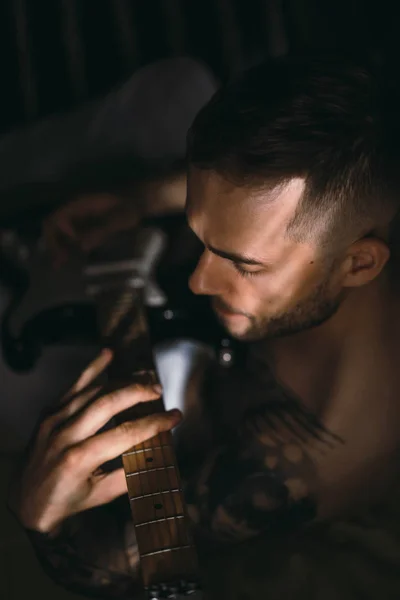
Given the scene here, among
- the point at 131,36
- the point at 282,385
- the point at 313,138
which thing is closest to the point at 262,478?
the point at 282,385

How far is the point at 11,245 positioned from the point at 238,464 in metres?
0.44

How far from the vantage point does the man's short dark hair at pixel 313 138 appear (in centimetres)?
64

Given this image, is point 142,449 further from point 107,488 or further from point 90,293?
point 90,293

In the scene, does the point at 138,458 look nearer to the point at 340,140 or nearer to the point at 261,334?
the point at 261,334

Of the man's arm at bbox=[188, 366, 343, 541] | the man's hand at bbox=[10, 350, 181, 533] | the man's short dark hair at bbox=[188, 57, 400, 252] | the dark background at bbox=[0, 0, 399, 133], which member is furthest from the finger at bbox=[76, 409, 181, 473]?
the dark background at bbox=[0, 0, 399, 133]

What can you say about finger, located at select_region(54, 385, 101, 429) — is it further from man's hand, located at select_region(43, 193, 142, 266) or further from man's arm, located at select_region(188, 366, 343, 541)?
man's hand, located at select_region(43, 193, 142, 266)

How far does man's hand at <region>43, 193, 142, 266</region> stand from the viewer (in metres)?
0.93

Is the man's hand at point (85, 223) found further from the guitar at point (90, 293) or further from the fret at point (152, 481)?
the fret at point (152, 481)

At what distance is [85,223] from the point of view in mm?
940

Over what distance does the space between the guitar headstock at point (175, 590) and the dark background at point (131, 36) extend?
2.55 feet

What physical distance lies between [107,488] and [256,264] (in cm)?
28

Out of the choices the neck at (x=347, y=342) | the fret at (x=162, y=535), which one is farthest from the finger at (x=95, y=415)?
the neck at (x=347, y=342)

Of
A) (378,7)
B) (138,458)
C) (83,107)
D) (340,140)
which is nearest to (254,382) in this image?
(138,458)

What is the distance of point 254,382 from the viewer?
2.77ft
